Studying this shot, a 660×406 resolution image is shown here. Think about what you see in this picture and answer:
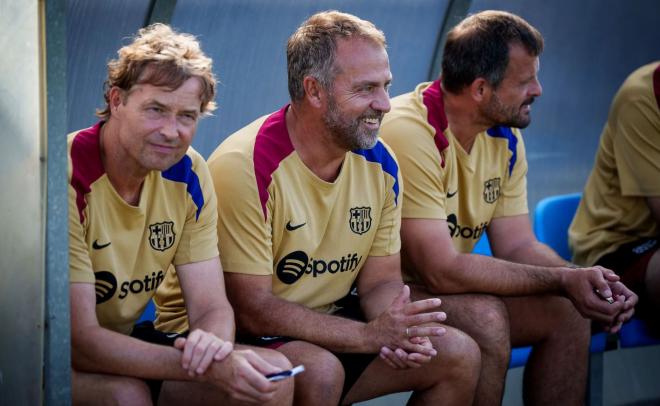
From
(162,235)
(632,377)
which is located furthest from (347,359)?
(632,377)

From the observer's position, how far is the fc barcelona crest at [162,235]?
330cm

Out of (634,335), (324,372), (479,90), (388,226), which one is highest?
(479,90)

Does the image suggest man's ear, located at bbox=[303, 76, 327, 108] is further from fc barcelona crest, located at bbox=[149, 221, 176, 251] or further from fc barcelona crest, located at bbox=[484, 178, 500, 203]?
fc barcelona crest, located at bbox=[484, 178, 500, 203]

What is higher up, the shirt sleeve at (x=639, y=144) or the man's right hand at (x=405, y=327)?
the shirt sleeve at (x=639, y=144)

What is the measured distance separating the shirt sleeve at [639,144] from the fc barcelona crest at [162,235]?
7.26ft

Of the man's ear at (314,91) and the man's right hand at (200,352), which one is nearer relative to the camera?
the man's right hand at (200,352)

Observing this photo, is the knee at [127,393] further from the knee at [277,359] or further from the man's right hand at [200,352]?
the knee at [277,359]

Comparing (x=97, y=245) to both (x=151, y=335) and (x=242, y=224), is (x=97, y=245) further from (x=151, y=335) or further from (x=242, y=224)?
(x=242, y=224)

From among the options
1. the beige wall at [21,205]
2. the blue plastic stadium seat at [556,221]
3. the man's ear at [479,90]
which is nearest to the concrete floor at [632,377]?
the blue plastic stadium seat at [556,221]

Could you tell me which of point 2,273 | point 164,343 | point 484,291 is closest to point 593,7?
point 484,291

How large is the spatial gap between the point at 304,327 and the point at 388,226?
22.5 inches

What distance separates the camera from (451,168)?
4.18 m

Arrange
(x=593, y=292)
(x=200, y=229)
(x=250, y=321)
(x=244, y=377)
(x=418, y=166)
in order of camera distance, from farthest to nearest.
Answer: (x=418, y=166) < (x=593, y=292) < (x=250, y=321) < (x=200, y=229) < (x=244, y=377)

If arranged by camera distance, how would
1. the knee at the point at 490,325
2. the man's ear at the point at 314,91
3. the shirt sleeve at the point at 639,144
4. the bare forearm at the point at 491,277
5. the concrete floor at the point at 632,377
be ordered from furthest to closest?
the concrete floor at the point at 632,377 → the shirt sleeve at the point at 639,144 → the bare forearm at the point at 491,277 → the knee at the point at 490,325 → the man's ear at the point at 314,91
